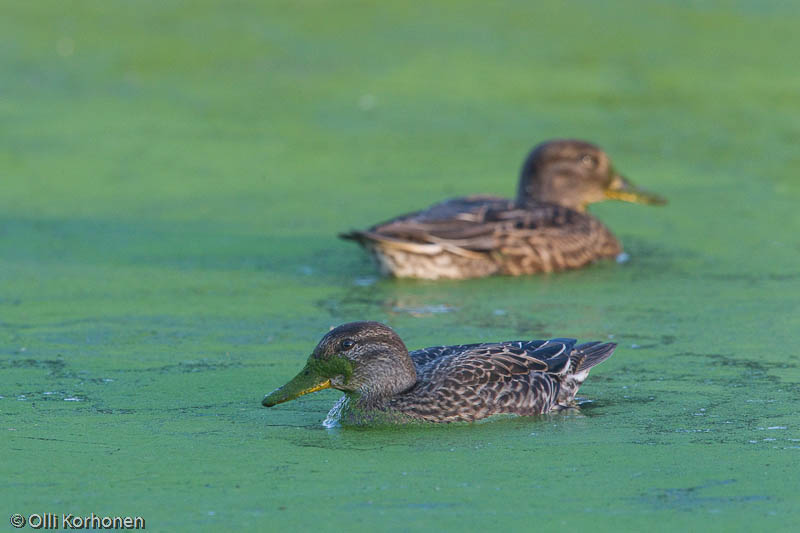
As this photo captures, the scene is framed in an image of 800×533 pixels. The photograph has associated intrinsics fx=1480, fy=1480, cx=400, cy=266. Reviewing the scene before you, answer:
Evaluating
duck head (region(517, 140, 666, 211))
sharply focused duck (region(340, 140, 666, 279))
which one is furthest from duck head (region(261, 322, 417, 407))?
duck head (region(517, 140, 666, 211))

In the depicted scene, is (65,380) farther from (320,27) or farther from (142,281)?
(320,27)

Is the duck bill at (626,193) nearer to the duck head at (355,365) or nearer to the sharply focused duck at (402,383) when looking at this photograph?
the sharply focused duck at (402,383)

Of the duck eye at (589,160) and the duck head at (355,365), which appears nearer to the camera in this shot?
the duck head at (355,365)

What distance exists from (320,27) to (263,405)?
1161 centimetres

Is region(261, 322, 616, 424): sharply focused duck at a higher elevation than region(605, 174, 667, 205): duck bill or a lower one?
lower

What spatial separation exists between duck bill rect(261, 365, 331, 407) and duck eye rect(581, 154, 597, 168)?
203 inches

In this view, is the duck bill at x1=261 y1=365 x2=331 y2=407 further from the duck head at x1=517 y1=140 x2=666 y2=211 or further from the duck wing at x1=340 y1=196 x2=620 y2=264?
the duck head at x1=517 y1=140 x2=666 y2=211

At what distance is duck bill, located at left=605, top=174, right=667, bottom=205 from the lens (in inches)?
422

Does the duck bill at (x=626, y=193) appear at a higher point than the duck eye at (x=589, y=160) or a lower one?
lower

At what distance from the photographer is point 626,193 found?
10750mm

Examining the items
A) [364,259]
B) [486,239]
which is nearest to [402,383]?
[486,239]

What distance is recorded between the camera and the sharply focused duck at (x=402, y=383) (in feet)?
19.1

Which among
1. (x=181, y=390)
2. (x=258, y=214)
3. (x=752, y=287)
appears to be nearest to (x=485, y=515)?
(x=181, y=390)

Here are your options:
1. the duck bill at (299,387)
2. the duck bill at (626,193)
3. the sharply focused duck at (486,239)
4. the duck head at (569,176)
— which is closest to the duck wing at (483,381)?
the duck bill at (299,387)
